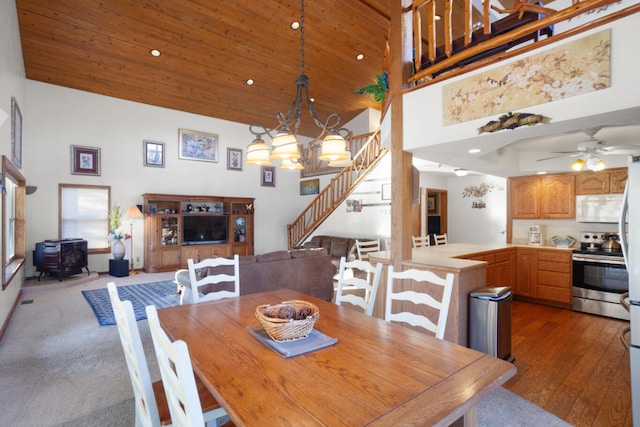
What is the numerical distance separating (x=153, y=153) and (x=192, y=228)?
2.03 metres

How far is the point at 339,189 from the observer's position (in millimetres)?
8438

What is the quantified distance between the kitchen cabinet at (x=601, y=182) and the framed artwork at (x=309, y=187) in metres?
6.25

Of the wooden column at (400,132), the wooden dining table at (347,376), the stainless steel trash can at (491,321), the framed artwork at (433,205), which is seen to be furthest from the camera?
the framed artwork at (433,205)

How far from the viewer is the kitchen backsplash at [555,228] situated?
16.0ft

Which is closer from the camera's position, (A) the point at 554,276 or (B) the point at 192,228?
(A) the point at 554,276

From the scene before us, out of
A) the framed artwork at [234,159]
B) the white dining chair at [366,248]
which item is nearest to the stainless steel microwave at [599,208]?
the white dining chair at [366,248]

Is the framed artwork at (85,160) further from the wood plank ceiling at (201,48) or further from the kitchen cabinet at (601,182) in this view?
the kitchen cabinet at (601,182)

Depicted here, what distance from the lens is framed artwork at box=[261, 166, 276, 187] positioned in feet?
31.7

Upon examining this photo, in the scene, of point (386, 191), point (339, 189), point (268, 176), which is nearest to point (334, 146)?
point (386, 191)

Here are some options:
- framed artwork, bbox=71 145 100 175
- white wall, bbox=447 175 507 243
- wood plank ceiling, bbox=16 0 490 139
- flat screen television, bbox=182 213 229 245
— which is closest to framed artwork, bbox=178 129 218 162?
wood plank ceiling, bbox=16 0 490 139

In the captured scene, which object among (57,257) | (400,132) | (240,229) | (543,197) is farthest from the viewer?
(240,229)

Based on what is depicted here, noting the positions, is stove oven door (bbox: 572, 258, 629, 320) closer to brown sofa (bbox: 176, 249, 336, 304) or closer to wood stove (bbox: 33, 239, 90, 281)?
brown sofa (bbox: 176, 249, 336, 304)

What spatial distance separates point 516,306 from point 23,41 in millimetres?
9227

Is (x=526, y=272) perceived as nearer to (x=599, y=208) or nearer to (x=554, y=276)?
(x=554, y=276)
